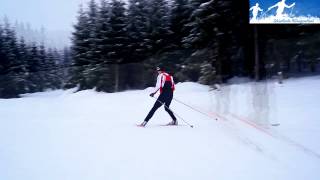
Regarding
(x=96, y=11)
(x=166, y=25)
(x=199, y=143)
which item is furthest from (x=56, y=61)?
(x=199, y=143)

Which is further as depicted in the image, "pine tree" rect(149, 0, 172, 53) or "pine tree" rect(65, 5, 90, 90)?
"pine tree" rect(65, 5, 90, 90)

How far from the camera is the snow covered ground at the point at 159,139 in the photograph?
555cm

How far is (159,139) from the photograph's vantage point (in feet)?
25.3

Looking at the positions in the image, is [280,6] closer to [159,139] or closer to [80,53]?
[159,139]

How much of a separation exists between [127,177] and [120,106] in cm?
690

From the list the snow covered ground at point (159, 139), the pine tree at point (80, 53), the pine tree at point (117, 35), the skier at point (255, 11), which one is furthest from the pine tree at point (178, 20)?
the skier at point (255, 11)

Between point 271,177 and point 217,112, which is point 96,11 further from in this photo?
point 271,177

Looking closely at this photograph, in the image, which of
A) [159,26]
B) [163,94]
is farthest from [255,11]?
[159,26]

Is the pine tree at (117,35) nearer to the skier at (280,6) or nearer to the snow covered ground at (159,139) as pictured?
the snow covered ground at (159,139)

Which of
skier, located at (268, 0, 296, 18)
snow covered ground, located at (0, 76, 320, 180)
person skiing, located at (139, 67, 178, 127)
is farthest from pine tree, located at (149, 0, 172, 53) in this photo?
person skiing, located at (139, 67, 178, 127)

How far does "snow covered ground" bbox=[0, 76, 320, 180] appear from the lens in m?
5.55

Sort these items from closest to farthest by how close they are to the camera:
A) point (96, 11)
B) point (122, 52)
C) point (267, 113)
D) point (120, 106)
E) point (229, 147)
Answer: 1. point (229, 147)
2. point (267, 113)
3. point (120, 106)
4. point (122, 52)
5. point (96, 11)

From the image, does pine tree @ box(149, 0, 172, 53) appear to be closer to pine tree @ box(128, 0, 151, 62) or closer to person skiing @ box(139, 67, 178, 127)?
pine tree @ box(128, 0, 151, 62)

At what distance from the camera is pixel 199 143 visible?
7.25 meters
